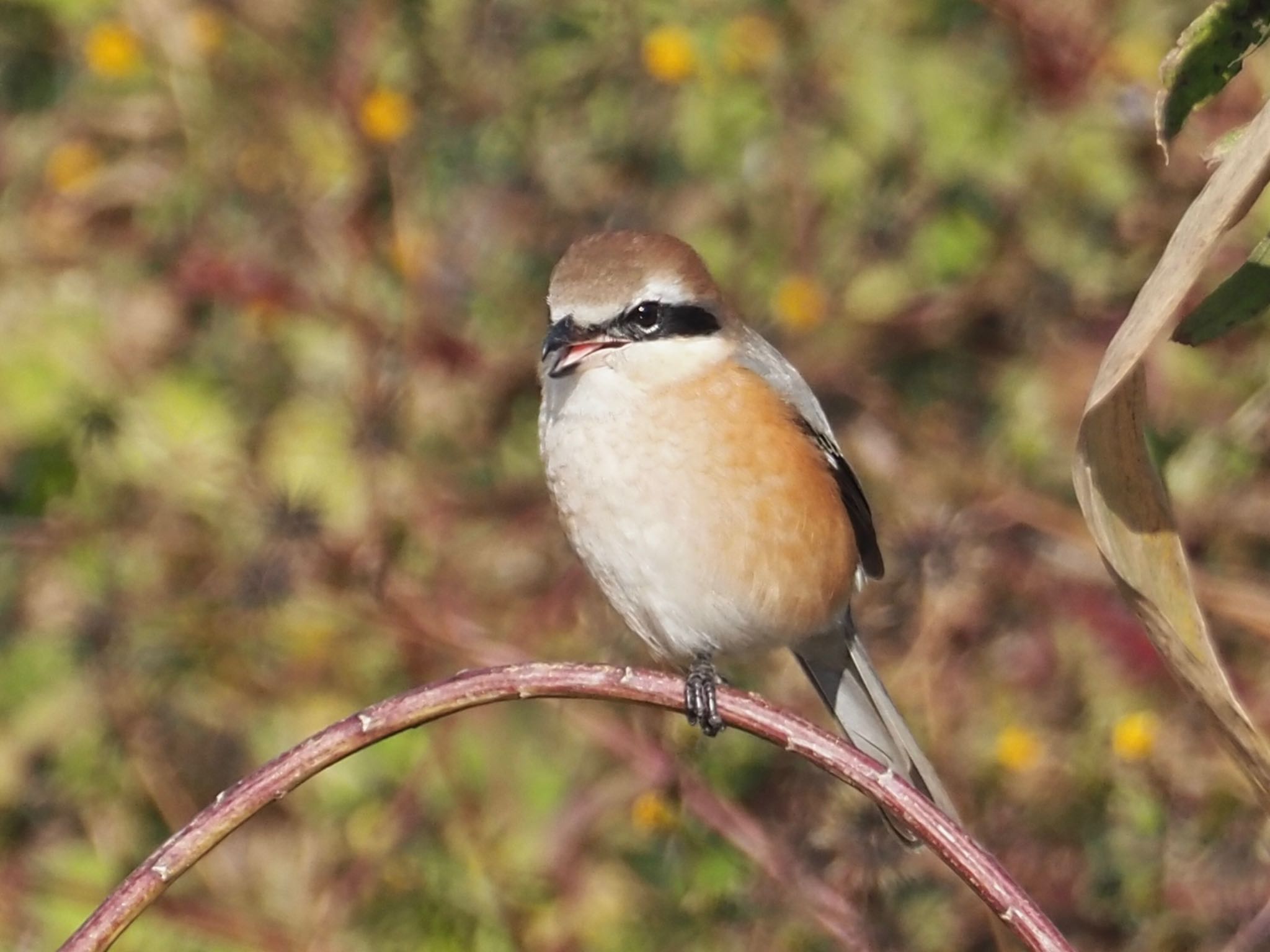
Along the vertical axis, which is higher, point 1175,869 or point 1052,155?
point 1052,155

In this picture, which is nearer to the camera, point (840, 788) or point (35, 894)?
point (840, 788)

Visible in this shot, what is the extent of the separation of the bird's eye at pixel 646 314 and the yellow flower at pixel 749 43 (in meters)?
2.04

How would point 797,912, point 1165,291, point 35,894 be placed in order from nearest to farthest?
1. point 1165,291
2. point 797,912
3. point 35,894

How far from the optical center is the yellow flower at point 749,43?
461 cm

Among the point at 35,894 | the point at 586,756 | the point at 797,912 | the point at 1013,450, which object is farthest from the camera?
the point at 1013,450

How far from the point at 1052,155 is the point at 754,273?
86cm

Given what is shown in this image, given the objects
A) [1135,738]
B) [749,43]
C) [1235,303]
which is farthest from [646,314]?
[749,43]

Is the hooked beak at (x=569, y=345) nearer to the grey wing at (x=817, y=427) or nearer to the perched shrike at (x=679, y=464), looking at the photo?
the perched shrike at (x=679, y=464)

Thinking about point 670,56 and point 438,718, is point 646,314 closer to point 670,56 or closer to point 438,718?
point 438,718

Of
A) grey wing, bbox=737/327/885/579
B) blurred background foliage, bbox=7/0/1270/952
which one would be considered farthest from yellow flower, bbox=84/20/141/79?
grey wing, bbox=737/327/885/579

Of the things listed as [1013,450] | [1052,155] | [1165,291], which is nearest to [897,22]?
[1052,155]

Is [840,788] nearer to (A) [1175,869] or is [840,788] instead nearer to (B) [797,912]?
(B) [797,912]

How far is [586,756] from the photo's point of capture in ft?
13.7

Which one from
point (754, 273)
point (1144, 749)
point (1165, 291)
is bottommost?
point (1144, 749)
